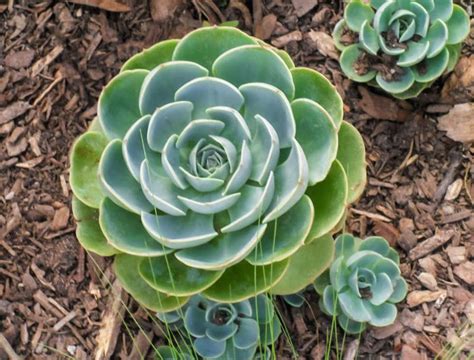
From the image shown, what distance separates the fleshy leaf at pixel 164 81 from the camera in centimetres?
132

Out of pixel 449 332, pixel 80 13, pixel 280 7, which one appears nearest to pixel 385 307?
pixel 449 332

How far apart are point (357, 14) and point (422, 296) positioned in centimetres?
71

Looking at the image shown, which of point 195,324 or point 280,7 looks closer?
point 195,324

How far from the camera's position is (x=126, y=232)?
133 centimetres

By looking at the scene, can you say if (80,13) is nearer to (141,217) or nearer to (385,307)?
(141,217)

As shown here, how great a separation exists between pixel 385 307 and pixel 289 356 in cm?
26

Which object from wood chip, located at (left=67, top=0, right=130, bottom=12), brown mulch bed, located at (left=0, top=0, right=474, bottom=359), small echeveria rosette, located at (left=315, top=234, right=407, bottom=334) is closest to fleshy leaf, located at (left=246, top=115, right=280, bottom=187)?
small echeveria rosette, located at (left=315, top=234, right=407, bottom=334)

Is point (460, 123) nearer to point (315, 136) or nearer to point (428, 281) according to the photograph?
point (428, 281)

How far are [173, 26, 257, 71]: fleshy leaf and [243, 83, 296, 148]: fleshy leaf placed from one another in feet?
0.36

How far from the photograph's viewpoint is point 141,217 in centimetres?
129

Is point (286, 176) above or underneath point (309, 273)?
above

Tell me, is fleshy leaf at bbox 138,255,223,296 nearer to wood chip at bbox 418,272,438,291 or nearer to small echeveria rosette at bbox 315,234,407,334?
small echeveria rosette at bbox 315,234,407,334

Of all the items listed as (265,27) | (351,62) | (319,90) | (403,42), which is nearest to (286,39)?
(265,27)

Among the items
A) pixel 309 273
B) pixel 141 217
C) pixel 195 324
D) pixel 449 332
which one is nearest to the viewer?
pixel 141 217
